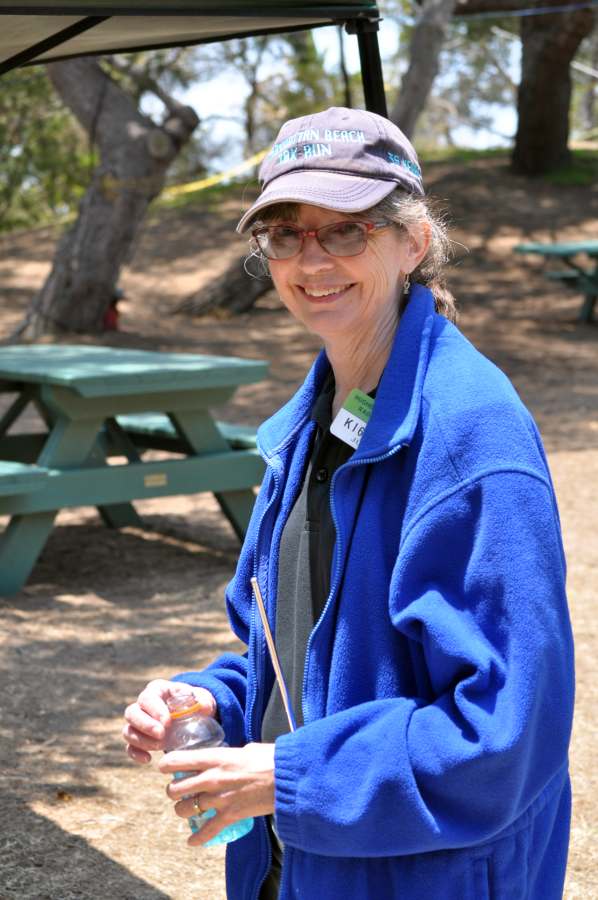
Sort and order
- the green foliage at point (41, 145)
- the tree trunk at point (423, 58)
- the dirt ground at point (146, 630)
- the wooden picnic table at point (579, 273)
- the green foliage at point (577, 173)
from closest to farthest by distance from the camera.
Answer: the dirt ground at point (146, 630)
the tree trunk at point (423, 58)
the wooden picnic table at point (579, 273)
the green foliage at point (577, 173)
the green foliage at point (41, 145)

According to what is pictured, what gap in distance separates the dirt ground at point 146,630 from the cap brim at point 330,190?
2051mm

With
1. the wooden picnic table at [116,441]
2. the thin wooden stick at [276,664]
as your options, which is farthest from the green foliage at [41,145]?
the thin wooden stick at [276,664]

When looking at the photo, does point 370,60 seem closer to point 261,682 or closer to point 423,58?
point 261,682

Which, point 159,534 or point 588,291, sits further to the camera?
point 588,291

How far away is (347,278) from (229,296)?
12.3 metres

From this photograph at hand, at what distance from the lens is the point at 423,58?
38.0 ft

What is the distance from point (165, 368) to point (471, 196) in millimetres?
11476

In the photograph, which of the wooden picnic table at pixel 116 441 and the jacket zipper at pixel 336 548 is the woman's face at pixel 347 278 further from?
the wooden picnic table at pixel 116 441

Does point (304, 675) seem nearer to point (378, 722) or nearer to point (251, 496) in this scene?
point (378, 722)

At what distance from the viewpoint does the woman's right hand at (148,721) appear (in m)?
1.69

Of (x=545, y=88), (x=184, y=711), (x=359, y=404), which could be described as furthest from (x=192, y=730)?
(x=545, y=88)

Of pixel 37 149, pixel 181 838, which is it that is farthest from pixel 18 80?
pixel 181 838

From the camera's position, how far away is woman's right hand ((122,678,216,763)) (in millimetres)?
1688

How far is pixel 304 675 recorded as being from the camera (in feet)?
5.30
